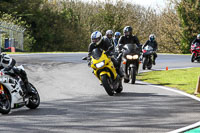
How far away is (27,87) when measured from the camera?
32.9 feet

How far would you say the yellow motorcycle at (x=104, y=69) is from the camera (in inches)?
473

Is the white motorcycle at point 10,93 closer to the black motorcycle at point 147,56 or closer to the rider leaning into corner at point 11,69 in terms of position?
the rider leaning into corner at point 11,69

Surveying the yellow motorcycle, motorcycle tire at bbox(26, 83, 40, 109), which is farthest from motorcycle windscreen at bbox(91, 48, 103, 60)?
motorcycle tire at bbox(26, 83, 40, 109)

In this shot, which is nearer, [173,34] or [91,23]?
[173,34]

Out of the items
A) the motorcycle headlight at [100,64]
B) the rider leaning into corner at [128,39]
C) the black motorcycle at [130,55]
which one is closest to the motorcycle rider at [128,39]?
the rider leaning into corner at [128,39]

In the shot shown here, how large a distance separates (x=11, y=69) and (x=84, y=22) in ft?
162

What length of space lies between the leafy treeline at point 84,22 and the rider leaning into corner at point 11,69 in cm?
3907

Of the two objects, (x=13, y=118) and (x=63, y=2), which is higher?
(x=63, y=2)

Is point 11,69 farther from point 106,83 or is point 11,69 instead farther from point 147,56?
point 147,56

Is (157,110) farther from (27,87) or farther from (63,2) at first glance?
(63,2)

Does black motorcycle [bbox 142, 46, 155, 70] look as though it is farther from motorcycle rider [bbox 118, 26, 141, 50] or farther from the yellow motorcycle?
the yellow motorcycle

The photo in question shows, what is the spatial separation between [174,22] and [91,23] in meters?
11.3

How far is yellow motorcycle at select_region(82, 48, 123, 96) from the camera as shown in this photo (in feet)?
39.4

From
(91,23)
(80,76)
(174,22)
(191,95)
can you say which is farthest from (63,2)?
(191,95)
